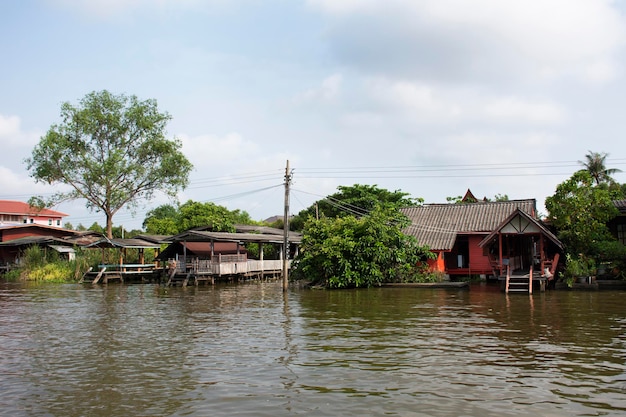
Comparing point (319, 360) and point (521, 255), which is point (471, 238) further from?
point (319, 360)

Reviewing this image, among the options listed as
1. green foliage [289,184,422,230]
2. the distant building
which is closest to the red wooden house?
green foliage [289,184,422,230]

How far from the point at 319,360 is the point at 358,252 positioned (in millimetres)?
20631

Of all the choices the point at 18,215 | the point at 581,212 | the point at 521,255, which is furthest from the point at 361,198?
the point at 18,215

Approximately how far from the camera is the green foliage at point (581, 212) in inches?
1110

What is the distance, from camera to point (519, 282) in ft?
95.4

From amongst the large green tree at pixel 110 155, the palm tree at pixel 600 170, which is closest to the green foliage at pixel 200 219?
the large green tree at pixel 110 155

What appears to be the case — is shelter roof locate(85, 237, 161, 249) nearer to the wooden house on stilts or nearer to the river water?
the river water

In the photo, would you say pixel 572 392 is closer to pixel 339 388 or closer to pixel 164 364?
pixel 339 388

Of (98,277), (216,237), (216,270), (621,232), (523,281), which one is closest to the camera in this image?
(523,281)

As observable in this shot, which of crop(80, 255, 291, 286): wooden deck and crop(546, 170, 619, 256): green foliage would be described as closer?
crop(546, 170, 619, 256): green foliage

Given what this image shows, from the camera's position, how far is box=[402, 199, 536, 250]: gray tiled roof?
3572 centimetres

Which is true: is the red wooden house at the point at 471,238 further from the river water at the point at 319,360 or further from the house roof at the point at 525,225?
the river water at the point at 319,360

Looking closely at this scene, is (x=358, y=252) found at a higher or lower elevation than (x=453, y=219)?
lower

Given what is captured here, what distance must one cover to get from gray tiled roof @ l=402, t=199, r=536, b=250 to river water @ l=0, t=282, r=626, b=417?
501 inches
